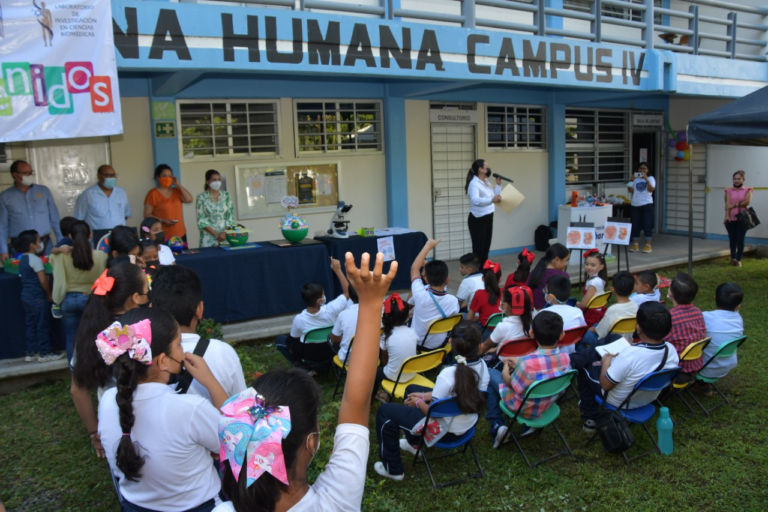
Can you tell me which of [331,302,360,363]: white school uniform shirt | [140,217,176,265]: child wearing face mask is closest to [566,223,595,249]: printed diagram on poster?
[331,302,360,363]: white school uniform shirt

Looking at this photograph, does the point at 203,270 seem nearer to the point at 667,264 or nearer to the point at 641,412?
the point at 641,412

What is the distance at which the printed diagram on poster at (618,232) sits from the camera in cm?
788

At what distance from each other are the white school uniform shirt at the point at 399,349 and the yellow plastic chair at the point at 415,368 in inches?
2.2

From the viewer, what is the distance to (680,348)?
176 inches

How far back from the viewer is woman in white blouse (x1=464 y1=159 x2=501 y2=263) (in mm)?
8172

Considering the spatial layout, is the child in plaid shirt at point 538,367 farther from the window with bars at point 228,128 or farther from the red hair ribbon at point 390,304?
the window with bars at point 228,128

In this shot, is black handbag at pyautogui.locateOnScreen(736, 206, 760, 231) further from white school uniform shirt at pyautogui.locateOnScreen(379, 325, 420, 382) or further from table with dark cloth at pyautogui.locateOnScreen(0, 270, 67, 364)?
table with dark cloth at pyautogui.locateOnScreen(0, 270, 67, 364)

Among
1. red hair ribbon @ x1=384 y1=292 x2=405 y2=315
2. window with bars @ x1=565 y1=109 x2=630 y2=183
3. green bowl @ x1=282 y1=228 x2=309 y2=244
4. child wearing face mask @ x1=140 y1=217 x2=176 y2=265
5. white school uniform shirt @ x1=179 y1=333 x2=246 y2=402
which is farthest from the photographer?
window with bars @ x1=565 y1=109 x2=630 y2=183

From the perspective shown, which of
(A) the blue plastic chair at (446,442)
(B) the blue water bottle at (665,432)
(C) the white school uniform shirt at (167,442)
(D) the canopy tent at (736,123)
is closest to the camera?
(C) the white school uniform shirt at (167,442)

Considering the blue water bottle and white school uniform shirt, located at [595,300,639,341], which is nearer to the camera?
the blue water bottle

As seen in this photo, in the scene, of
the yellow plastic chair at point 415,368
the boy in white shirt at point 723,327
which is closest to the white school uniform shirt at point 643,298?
the boy in white shirt at point 723,327

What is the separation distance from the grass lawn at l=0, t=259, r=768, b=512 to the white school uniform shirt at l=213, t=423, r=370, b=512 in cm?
109

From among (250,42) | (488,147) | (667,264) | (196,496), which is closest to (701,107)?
(667,264)

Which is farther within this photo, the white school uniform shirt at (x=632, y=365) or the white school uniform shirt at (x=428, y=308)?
the white school uniform shirt at (x=428, y=308)
